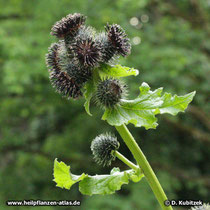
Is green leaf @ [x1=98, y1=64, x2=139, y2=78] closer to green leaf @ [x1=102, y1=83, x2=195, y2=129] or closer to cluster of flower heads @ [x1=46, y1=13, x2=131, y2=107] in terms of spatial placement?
cluster of flower heads @ [x1=46, y1=13, x2=131, y2=107]

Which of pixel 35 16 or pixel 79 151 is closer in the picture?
pixel 35 16

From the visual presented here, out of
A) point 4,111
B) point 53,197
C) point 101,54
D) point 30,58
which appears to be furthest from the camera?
point 53,197

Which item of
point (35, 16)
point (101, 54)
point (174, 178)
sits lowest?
point (174, 178)

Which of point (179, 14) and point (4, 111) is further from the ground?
point (179, 14)

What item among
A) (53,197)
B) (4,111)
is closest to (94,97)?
(4,111)

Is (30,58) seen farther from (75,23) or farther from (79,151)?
(75,23)

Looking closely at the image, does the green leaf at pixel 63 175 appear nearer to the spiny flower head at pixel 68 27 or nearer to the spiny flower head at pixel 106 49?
the spiny flower head at pixel 106 49

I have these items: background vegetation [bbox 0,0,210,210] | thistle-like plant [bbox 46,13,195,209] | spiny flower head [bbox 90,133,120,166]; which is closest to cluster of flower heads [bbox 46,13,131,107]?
thistle-like plant [bbox 46,13,195,209]
